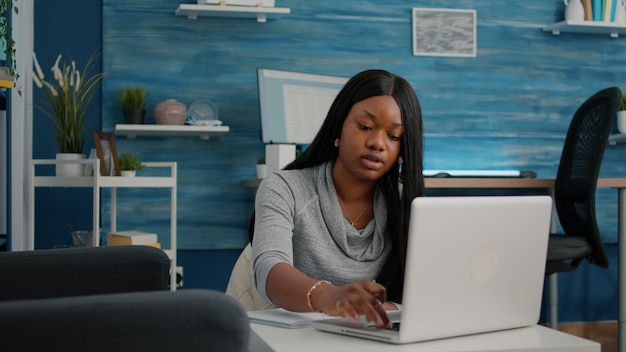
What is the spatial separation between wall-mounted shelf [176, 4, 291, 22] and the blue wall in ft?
0.16

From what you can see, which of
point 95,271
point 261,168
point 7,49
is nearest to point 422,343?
point 95,271

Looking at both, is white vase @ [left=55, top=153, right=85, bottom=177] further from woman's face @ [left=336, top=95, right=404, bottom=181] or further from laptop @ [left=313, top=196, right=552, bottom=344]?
laptop @ [left=313, top=196, right=552, bottom=344]

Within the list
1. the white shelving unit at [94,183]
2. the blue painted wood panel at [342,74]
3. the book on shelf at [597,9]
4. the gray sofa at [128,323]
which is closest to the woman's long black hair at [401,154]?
the gray sofa at [128,323]

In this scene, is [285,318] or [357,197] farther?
[357,197]

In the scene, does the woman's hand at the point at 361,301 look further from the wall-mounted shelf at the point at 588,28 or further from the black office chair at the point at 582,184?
the wall-mounted shelf at the point at 588,28

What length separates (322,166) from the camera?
1.94 m

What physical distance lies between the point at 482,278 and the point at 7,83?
5.41ft

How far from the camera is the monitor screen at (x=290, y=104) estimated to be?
3613 millimetres

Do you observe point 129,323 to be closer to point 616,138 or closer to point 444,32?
point 444,32

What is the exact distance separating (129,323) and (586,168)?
2.65 meters

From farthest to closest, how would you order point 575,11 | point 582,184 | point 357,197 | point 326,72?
point 575,11 → point 326,72 → point 582,184 → point 357,197

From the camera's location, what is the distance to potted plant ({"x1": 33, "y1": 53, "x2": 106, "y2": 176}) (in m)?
3.38

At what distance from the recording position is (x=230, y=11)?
371 centimetres

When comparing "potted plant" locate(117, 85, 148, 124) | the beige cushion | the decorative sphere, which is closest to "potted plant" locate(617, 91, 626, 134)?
the decorative sphere
